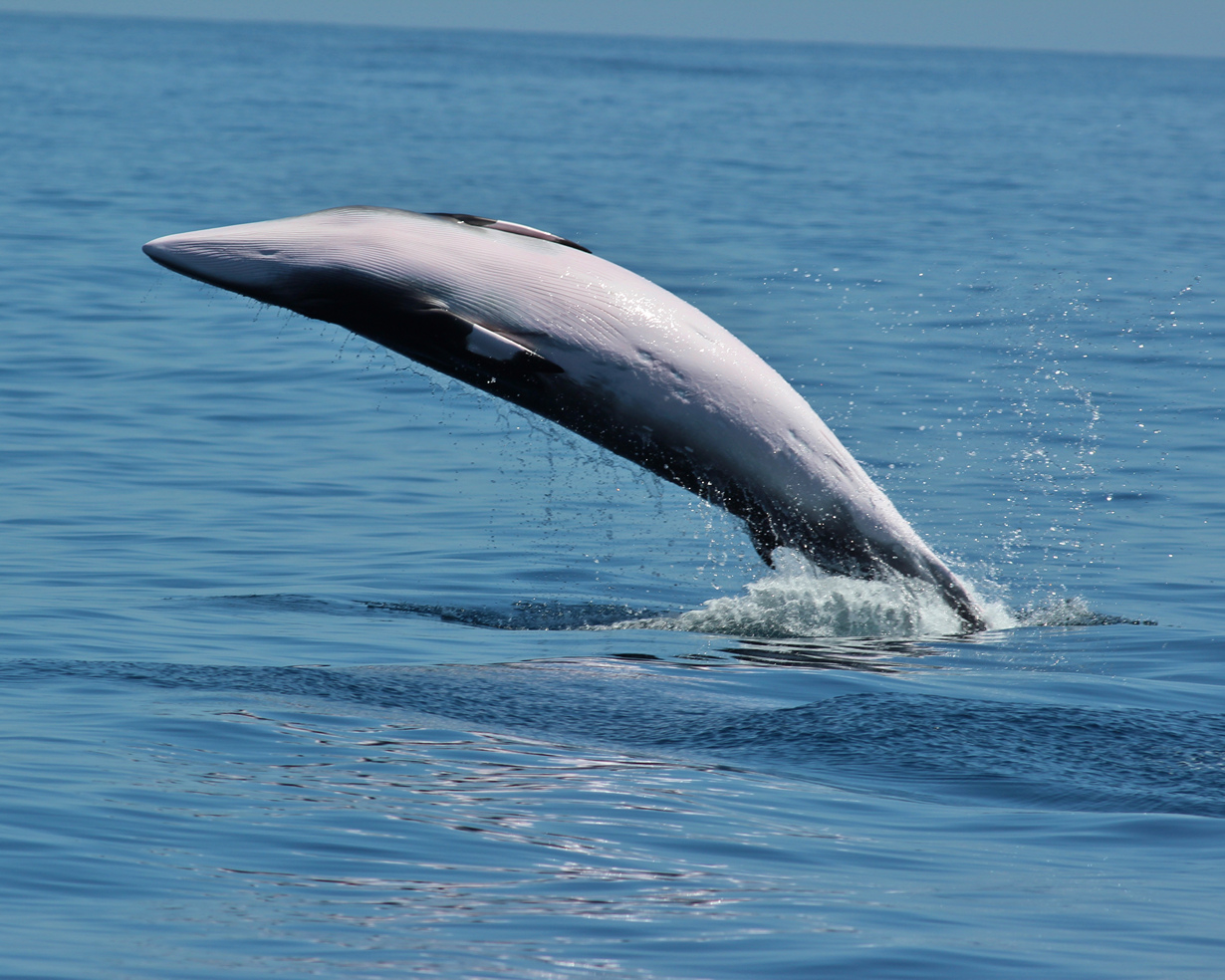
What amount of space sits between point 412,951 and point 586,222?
131 ft

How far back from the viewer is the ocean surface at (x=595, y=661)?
25.1ft

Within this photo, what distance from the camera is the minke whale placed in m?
11.5

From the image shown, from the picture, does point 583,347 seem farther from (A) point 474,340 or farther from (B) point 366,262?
(B) point 366,262

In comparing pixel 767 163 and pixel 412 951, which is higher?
pixel 767 163

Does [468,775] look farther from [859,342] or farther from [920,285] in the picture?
[920,285]

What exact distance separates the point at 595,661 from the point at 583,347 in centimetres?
222

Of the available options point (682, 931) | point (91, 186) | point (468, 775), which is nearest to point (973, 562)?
point (468, 775)

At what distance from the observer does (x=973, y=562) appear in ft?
54.0

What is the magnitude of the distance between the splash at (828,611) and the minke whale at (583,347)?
16 centimetres

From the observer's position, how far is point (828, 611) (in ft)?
44.4

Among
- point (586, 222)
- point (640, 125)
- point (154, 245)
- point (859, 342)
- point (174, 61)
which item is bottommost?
point (154, 245)

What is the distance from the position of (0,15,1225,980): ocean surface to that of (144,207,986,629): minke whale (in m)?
0.87

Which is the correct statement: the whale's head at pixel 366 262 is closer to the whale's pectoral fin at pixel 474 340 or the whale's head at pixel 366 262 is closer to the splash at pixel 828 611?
the whale's pectoral fin at pixel 474 340

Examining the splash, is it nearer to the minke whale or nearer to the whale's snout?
the minke whale
